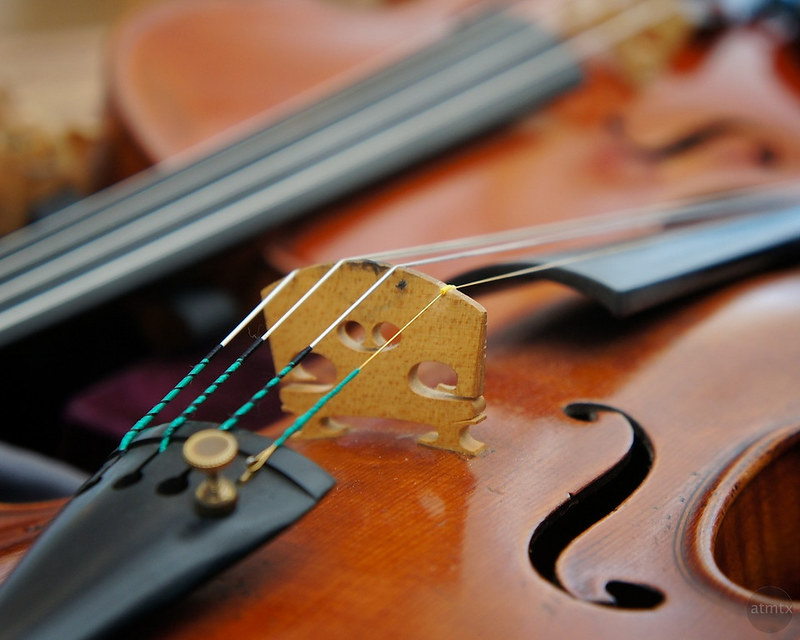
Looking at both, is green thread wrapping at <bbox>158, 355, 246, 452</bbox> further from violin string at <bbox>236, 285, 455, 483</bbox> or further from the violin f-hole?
the violin f-hole

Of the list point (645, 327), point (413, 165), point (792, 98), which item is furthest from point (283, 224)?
point (792, 98)

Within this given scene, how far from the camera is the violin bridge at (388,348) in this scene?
1.65 ft

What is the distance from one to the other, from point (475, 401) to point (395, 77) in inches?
29.1

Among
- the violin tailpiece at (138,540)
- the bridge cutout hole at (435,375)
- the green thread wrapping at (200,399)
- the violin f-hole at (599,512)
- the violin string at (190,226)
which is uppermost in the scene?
the green thread wrapping at (200,399)

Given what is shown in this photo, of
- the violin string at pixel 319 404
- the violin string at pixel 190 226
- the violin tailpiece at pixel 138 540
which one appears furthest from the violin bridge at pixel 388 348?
the violin string at pixel 190 226

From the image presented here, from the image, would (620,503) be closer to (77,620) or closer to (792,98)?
(77,620)

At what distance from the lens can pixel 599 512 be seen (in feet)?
1.74

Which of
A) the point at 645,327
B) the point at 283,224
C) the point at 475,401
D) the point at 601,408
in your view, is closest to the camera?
the point at 475,401

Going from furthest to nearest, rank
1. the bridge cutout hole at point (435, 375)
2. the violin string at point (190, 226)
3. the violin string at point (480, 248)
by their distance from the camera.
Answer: the violin string at point (190, 226) → the bridge cutout hole at point (435, 375) → the violin string at point (480, 248)

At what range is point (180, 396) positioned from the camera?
0.52m

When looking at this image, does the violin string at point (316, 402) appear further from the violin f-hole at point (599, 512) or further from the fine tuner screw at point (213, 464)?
the violin f-hole at point (599, 512)

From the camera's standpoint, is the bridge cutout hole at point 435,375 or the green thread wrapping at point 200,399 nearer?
the green thread wrapping at point 200,399

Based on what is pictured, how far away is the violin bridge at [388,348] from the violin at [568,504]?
0.7 inches

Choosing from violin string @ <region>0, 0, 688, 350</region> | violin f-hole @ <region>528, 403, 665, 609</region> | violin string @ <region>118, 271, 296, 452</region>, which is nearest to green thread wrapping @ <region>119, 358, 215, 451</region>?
violin string @ <region>118, 271, 296, 452</region>
